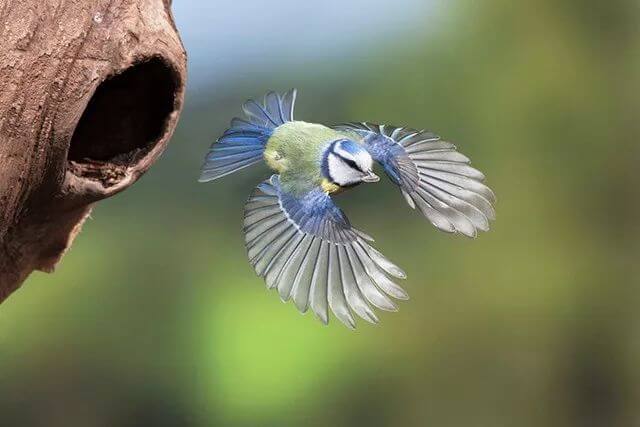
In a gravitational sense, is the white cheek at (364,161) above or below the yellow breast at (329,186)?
above

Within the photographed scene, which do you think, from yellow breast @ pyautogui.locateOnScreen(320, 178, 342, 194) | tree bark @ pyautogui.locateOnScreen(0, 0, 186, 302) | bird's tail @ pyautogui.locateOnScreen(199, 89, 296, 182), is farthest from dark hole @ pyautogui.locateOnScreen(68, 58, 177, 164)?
yellow breast @ pyautogui.locateOnScreen(320, 178, 342, 194)

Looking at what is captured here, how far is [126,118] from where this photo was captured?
95cm

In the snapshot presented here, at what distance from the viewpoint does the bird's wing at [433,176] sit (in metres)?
0.56

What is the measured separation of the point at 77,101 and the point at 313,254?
1.17ft

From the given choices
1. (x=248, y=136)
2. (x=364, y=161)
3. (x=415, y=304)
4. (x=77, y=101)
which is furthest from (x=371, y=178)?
(x=415, y=304)

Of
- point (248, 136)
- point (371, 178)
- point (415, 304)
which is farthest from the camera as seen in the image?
point (415, 304)

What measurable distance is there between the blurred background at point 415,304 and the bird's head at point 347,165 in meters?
2.08

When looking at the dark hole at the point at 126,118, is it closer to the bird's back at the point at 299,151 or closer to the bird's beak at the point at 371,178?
the bird's back at the point at 299,151

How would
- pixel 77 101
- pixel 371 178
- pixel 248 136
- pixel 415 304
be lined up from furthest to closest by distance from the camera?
pixel 415 304
pixel 77 101
pixel 248 136
pixel 371 178

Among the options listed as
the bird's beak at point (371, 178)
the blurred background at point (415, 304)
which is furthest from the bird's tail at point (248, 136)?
the blurred background at point (415, 304)

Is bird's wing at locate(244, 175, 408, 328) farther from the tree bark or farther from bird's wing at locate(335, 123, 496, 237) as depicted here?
the tree bark

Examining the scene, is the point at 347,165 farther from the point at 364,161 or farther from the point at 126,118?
the point at 126,118

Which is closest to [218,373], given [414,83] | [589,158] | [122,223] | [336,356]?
[336,356]

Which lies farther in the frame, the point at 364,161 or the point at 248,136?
the point at 248,136
